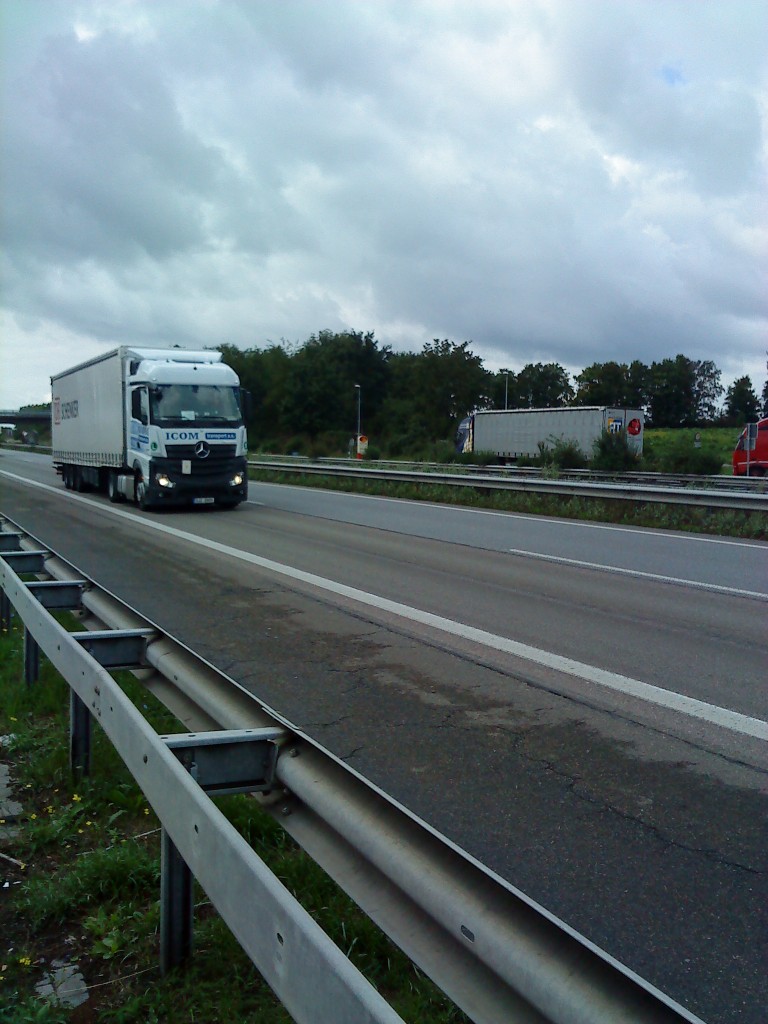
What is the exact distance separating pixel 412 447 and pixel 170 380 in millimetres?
47327

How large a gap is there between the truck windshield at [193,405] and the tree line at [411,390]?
147 feet

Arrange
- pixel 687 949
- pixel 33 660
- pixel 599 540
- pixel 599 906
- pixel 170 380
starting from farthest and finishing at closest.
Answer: pixel 170 380, pixel 599 540, pixel 33 660, pixel 599 906, pixel 687 949

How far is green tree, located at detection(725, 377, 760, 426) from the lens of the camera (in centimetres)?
11956

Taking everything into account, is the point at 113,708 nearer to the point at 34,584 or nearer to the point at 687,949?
the point at 687,949

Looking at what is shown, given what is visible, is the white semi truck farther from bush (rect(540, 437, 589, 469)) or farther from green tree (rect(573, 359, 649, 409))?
green tree (rect(573, 359, 649, 409))

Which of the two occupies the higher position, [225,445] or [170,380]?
[170,380]

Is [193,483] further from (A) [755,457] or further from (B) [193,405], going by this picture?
(A) [755,457]

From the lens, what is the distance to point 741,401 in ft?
411

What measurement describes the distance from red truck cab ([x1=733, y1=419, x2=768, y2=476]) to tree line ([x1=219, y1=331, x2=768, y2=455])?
1246 inches

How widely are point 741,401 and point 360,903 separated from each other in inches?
5223

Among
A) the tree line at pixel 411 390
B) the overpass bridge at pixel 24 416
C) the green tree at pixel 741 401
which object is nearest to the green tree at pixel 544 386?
the tree line at pixel 411 390

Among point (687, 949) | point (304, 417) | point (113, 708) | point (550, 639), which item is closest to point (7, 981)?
point (113, 708)

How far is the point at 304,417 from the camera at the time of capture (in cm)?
8588

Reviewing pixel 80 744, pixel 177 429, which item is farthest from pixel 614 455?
pixel 80 744
